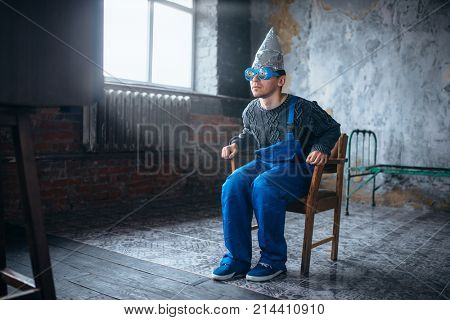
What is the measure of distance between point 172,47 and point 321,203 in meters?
3.73

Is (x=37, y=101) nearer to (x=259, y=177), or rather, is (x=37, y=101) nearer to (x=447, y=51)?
(x=259, y=177)

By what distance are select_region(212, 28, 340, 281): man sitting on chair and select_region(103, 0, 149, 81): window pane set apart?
8.74ft

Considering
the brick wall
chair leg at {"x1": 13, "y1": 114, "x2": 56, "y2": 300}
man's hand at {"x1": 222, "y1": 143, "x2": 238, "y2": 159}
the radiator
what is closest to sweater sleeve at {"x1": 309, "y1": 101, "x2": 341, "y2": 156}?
man's hand at {"x1": 222, "y1": 143, "x2": 238, "y2": 159}

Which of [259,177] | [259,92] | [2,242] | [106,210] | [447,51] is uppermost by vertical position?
[447,51]

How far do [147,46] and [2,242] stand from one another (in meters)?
3.84

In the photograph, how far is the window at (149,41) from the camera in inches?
185

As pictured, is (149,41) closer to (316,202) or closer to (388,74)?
(388,74)

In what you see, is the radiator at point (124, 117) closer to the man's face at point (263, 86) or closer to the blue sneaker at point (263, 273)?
the man's face at point (263, 86)

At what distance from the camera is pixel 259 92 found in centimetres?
239

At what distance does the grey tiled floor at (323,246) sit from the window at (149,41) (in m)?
1.65

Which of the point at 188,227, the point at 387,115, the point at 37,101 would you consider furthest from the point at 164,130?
the point at 37,101

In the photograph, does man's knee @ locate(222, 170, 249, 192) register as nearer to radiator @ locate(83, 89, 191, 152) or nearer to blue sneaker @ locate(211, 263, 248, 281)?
blue sneaker @ locate(211, 263, 248, 281)

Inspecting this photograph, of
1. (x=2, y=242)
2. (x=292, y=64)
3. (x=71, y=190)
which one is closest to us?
(x=2, y=242)

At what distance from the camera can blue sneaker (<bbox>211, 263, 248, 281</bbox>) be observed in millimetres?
2208
